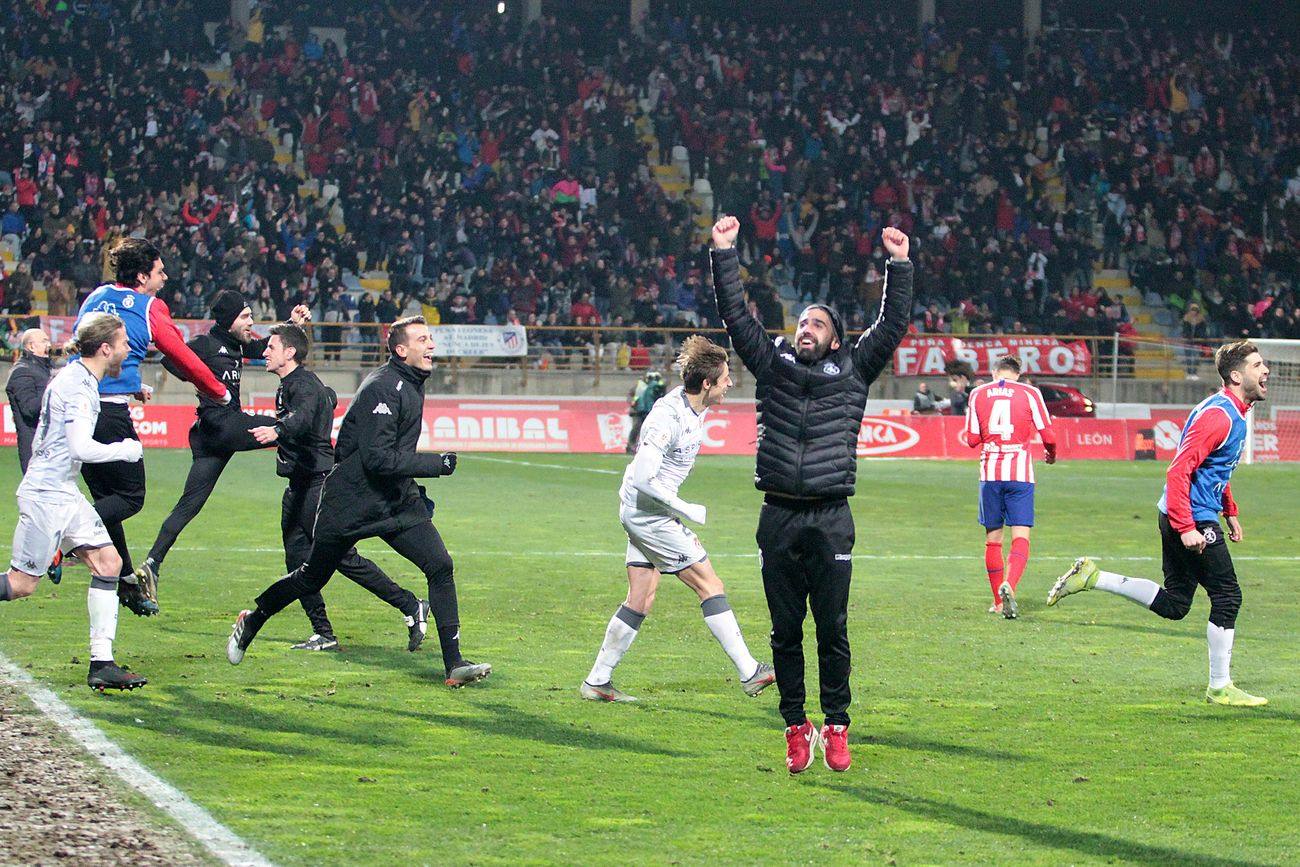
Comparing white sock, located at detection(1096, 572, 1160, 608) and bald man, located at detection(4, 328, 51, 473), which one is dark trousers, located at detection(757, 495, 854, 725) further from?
bald man, located at detection(4, 328, 51, 473)

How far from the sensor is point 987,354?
37438mm

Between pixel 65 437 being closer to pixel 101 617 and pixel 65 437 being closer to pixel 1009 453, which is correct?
pixel 101 617

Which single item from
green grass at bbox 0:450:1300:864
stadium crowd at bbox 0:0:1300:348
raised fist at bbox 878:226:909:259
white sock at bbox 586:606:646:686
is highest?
stadium crowd at bbox 0:0:1300:348

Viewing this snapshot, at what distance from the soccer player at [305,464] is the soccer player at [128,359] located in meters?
0.55

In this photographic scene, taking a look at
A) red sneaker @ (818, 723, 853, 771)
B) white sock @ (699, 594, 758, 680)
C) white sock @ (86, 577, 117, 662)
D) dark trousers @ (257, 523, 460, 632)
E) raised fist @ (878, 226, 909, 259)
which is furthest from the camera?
dark trousers @ (257, 523, 460, 632)

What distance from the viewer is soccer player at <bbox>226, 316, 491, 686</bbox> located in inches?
344

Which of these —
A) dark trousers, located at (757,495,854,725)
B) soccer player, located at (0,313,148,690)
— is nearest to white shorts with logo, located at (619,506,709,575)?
dark trousers, located at (757,495,854,725)

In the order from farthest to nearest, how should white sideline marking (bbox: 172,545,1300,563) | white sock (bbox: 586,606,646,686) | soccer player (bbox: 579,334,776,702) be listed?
white sideline marking (bbox: 172,545,1300,563) < white sock (bbox: 586,606,646,686) < soccer player (bbox: 579,334,776,702)

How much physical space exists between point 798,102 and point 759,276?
288 inches

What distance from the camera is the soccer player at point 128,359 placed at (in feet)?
33.1

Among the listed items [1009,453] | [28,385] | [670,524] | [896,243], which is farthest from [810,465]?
[28,385]

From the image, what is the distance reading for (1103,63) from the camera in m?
47.4

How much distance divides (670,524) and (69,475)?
313 cm

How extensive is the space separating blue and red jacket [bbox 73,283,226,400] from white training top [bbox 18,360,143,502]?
5.42 ft
